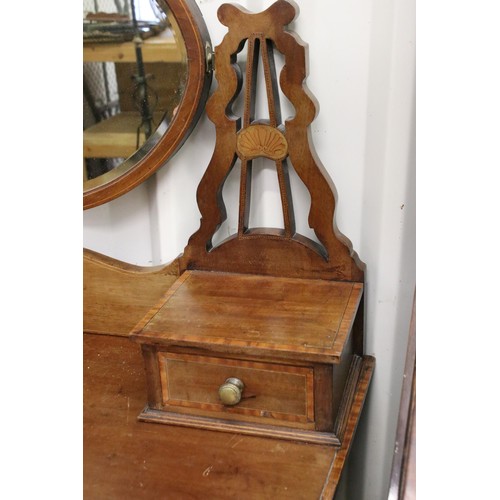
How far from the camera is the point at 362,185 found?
3.41 ft

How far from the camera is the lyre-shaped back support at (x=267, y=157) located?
3.12ft

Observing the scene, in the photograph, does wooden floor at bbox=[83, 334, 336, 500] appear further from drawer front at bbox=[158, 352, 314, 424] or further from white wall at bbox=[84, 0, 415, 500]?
white wall at bbox=[84, 0, 415, 500]

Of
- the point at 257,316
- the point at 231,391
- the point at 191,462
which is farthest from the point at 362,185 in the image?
the point at 191,462

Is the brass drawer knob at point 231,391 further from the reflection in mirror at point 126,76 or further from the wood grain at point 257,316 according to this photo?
the reflection in mirror at point 126,76

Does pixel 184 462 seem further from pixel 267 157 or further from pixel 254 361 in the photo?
pixel 267 157

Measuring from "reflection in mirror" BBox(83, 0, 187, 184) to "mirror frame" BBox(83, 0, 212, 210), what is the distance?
11 millimetres

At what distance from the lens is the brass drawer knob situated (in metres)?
0.87

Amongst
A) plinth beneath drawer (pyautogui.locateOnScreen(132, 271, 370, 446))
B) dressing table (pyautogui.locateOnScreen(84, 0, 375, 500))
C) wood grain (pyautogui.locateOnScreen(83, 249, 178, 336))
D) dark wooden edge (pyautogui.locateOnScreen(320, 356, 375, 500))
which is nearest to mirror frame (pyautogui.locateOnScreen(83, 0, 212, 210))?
dressing table (pyautogui.locateOnScreen(84, 0, 375, 500))

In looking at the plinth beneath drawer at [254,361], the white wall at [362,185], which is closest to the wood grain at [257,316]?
the plinth beneath drawer at [254,361]

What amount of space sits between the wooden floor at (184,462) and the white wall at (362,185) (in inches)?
12.8
